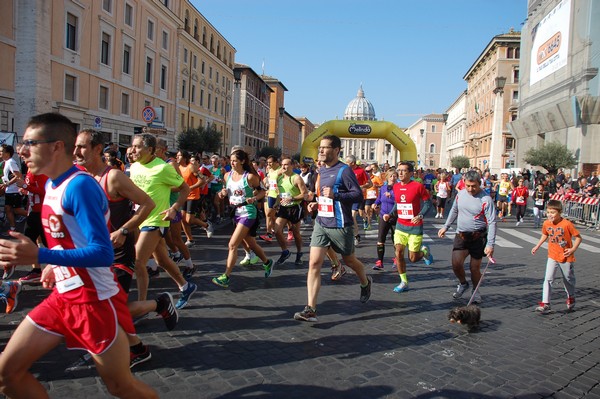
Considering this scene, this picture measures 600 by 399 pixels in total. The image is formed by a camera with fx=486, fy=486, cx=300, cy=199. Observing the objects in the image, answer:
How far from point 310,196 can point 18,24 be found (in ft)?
68.9

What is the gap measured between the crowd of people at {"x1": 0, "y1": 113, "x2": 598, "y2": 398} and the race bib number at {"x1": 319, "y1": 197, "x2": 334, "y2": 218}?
15 millimetres

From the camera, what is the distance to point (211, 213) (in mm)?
15312

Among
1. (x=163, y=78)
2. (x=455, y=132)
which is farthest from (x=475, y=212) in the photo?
(x=455, y=132)

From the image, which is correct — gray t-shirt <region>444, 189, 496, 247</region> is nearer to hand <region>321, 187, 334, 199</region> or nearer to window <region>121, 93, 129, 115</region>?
hand <region>321, 187, 334, 199</region>

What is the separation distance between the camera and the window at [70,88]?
26125mm

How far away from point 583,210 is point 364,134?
13449 mm

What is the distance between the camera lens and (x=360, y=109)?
601 ft

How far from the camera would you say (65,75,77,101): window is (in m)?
26.1

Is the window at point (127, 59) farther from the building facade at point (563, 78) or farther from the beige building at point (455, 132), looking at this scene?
the beige building at point (455, 132)

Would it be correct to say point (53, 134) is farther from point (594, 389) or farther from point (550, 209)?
point (550, 209)

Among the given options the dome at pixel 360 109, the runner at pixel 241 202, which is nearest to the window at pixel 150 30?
the runner at pixel 241 202

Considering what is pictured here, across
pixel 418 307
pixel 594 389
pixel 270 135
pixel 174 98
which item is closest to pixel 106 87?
pixel 174 98

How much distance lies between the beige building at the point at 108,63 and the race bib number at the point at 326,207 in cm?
1014

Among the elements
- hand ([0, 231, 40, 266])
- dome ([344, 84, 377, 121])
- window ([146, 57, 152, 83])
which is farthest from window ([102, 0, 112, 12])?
dome ([344, 84, 377, 121])
